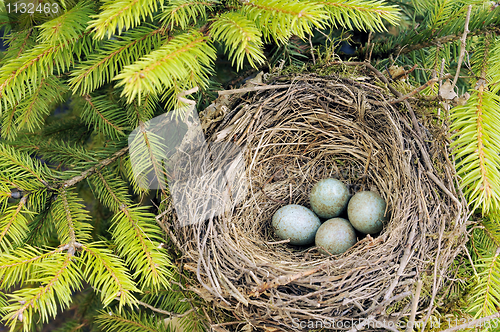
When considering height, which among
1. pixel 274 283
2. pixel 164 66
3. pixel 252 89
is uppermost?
pixel 164 66

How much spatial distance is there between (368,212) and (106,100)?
1067 millimetres

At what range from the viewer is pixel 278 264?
1.20 m

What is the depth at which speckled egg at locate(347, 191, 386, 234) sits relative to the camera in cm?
135

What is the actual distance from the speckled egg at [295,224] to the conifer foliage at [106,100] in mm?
487

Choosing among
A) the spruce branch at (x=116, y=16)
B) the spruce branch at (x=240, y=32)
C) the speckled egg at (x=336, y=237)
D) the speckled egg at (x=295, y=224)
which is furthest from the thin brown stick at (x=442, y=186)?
the spruce branch at (x=116, y=16)

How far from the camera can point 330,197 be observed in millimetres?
1478

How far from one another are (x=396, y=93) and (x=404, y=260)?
57 cm

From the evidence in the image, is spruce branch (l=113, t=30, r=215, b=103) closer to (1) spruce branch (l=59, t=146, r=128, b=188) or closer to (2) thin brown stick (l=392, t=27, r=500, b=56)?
(1) spruce branch (l=59, t=146, r=128, b=188)

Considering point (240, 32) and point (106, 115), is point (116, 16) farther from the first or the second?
point (106, 115)

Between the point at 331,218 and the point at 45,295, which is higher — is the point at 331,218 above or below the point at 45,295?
below

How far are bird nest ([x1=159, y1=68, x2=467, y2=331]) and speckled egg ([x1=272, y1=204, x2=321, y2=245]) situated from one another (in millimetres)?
56

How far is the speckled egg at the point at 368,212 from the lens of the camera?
1353 millimetres

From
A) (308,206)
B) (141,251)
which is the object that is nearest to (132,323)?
(141,251)

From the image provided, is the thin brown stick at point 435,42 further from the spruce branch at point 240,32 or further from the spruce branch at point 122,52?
the spruce branch at point 122,52
